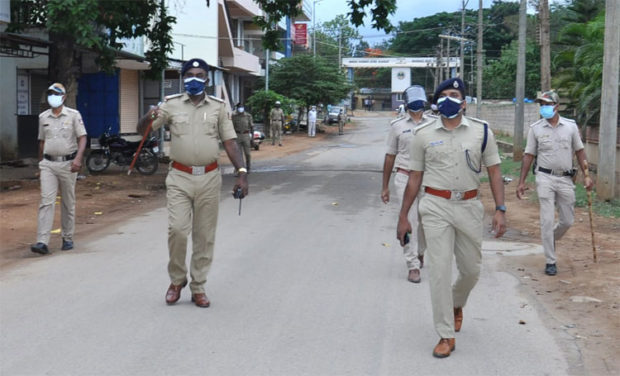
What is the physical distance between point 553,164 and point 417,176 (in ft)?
10.6

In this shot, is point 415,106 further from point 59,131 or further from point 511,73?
point 511,73

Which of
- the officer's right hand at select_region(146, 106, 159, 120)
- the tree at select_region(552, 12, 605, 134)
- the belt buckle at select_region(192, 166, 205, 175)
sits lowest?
the belt buckle at select_region(192, 166, 205, 175)

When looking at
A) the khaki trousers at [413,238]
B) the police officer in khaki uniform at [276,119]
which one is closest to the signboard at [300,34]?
the police officer in khaki uniform at [276,119]

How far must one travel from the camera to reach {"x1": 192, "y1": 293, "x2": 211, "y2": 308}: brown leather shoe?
6504 millimetres

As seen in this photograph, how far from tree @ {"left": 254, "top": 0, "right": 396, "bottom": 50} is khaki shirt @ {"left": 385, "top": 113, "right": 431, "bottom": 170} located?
10047 millimetres

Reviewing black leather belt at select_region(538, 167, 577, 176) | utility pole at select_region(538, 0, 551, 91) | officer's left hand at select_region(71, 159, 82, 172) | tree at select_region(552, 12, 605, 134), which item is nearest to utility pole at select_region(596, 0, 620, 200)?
tree at select_region(552, 12, 605, 134)

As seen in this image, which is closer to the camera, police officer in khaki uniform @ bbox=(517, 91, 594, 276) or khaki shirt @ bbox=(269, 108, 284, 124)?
police officer in khaki uniform @ bbox=(517, 91, 594, 276)

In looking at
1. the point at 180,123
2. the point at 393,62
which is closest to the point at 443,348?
the point at 180,123

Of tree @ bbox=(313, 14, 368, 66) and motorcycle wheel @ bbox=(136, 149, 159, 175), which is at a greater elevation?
tree @ bbox=(313, 14, 368, 66)

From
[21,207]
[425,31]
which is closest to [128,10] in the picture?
[21,207]

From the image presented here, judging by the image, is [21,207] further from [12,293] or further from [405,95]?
[405,95]

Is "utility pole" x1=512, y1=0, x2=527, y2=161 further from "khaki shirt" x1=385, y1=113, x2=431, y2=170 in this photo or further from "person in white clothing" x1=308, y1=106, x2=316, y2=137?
"person in white clothing" x1=308, y1=106, x2=316, y2=137

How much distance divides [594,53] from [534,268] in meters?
12.8

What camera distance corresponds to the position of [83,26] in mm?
13312
